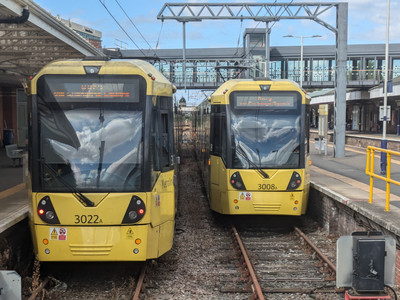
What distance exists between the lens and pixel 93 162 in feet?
21.6

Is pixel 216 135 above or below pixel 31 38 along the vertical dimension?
below

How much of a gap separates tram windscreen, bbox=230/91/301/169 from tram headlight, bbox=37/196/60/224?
4.49m

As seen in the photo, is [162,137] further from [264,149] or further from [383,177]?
[383,177]

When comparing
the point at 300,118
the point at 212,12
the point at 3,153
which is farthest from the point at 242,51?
the point at 300,118

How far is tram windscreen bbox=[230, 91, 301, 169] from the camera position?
1005cm

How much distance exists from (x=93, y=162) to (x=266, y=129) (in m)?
4.55

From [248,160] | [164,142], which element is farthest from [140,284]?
[248,160]

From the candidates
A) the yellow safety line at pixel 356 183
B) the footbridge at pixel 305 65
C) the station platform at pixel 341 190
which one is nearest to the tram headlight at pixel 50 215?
the station platform at pixel 341 190

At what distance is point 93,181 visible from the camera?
6.56m

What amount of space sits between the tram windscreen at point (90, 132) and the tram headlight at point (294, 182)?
14.1 feet

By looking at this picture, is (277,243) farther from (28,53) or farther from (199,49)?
(199,49)

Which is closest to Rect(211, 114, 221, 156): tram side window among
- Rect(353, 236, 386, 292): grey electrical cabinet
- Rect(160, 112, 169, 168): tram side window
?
Rect(160, 112, 169, 168): tram side window

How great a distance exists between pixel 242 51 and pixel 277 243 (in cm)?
3910

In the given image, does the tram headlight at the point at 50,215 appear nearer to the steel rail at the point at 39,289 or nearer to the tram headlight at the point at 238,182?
the steel rail at the point at 39,289
